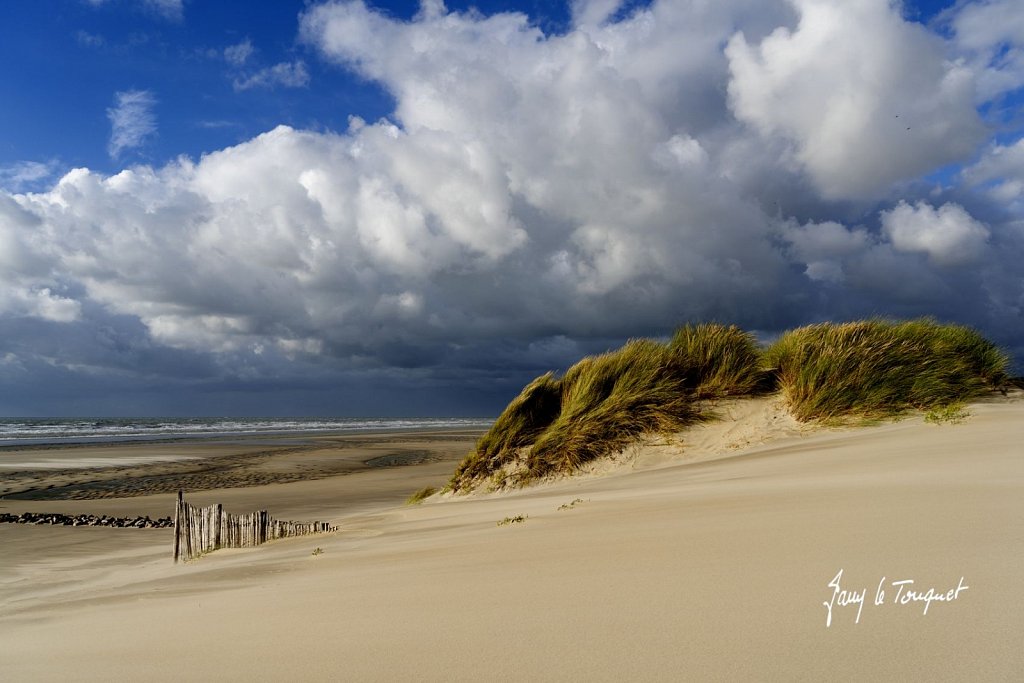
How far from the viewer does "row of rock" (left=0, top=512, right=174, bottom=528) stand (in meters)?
12.4

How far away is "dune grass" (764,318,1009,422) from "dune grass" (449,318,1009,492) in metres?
0.02

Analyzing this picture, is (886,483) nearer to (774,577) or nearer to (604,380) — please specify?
(774,577)

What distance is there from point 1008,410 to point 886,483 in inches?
237

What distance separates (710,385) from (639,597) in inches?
344

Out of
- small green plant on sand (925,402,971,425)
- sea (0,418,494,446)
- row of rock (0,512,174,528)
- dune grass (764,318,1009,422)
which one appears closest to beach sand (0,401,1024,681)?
small green plant on sand (925,402,971,425)

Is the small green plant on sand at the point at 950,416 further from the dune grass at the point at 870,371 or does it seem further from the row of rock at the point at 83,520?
the row of rock at the point at 83,520

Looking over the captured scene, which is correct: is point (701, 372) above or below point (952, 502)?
above

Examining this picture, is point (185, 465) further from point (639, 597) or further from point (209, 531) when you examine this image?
point (639, 597)

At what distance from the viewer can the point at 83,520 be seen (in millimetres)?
12672

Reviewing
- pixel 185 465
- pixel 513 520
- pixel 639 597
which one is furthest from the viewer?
pixel 185 465

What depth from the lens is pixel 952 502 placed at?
3.42 m

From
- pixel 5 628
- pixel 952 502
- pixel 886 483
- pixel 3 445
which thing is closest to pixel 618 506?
pixel 886 483
